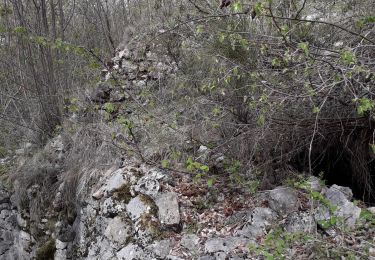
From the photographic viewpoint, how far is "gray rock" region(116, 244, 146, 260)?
346 centimetres

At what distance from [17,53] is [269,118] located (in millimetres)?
4422

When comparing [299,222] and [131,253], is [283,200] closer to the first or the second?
[299,222]

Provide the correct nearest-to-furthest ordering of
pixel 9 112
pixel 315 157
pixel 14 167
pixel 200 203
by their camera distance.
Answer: pixel 200 203, pixel 315 157, pixel 14 167, pixel 9 112

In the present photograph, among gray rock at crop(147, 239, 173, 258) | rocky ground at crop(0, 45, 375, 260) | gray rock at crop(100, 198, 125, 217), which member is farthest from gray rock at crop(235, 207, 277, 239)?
gray rock at crop(100, 198, 125, 217)

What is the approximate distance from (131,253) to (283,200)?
145 centimetres

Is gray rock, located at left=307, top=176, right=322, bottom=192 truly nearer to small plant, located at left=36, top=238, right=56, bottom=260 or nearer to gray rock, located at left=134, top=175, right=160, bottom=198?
gray rock, located at left=134, top=175, right=160, bottom=198

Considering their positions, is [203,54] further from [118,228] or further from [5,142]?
[5,142]

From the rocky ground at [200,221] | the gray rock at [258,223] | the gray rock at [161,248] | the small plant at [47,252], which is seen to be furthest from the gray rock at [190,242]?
the small plant at [47,252]

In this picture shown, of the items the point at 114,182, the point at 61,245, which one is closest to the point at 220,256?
the point at 114,182

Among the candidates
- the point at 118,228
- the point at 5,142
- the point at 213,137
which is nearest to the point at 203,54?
the point at 213,137

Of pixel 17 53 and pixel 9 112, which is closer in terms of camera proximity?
pixel 17 53

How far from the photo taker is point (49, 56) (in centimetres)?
577

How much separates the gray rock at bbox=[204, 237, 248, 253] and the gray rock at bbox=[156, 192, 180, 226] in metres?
0.43

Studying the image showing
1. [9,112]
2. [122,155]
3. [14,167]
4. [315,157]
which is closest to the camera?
[315,157]
